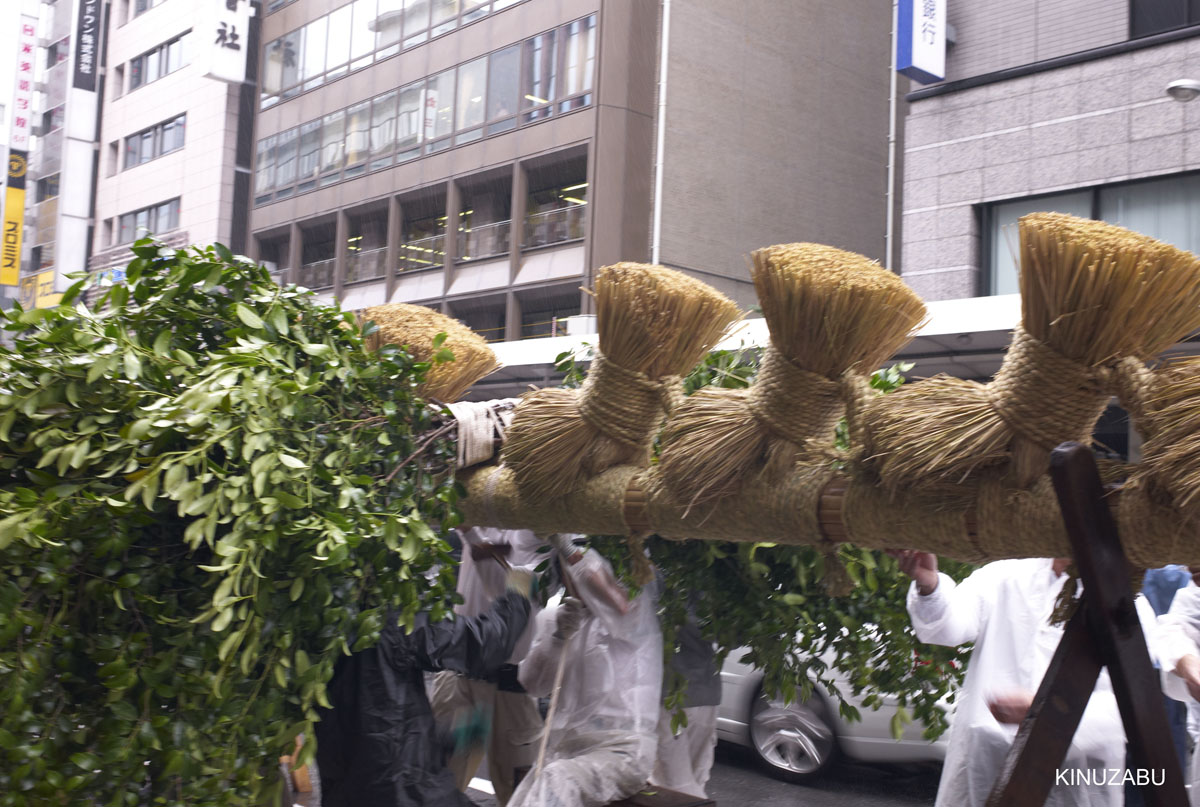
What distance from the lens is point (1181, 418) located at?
1687 mm

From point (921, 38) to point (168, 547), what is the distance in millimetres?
11593

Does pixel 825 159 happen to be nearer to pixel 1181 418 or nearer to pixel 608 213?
pixel 608 213

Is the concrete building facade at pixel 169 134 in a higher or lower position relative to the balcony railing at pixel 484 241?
higher

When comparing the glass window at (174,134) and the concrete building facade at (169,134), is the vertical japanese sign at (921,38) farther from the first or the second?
the glass window at (174,134)

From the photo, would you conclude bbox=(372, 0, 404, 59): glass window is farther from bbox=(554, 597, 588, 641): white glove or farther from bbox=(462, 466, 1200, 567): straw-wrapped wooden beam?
bbox=(462, 466, 1200, 567): straw-wrapped wooden beam

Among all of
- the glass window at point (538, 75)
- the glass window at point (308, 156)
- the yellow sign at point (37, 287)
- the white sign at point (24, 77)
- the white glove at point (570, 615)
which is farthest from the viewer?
the yellow sign at point (37, 287)

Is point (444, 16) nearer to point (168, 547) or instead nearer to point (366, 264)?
point (366, 264)

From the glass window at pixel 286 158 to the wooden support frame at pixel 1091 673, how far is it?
2614 cm

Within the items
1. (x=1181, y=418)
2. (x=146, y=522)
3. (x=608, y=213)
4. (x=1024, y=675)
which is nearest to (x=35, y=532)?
(x=146, y=522)

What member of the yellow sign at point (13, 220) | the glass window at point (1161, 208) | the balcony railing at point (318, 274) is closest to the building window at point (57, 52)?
the yellow sign at point (13, 220)

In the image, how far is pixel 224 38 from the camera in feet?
82.7

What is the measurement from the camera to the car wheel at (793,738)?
638 cm

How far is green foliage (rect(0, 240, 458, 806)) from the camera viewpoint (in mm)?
2006

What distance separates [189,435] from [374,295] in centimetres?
2210
